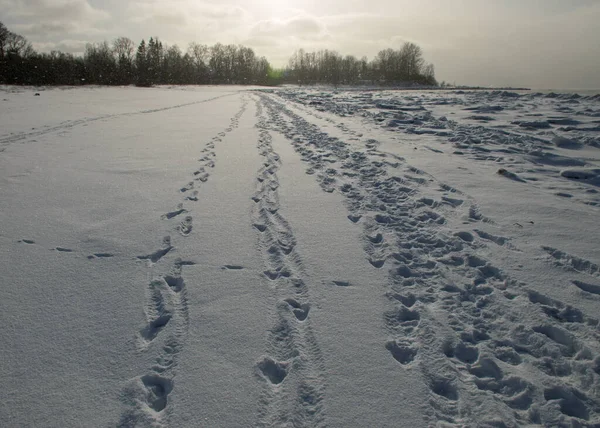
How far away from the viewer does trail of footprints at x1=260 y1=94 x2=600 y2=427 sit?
1.85 meters

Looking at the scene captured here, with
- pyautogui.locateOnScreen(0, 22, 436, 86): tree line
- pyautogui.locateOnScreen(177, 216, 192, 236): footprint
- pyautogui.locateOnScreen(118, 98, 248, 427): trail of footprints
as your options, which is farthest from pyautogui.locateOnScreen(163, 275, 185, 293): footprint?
pyautogui.locateOnScreen(0, 22, 436, 86): tree line

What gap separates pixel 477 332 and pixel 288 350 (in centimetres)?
Answer: 133

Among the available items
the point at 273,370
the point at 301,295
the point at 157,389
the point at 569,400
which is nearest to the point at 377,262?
the point at 301,295

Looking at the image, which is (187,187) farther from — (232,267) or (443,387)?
(443,387)

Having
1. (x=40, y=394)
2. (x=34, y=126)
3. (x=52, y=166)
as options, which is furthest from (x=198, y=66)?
(x=40, y=394)

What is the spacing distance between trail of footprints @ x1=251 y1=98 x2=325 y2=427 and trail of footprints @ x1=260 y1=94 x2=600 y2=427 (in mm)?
580

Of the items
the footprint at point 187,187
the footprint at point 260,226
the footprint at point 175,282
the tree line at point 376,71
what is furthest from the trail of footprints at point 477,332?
the tree line at point 376,71

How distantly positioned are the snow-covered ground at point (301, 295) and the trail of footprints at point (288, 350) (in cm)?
1

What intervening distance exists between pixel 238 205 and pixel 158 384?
2.78 meters

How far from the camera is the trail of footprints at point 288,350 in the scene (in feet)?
5.95

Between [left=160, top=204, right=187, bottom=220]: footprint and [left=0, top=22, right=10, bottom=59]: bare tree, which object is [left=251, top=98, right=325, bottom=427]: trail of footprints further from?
[left=0, top=22, right=10, bottom=59]: bare tree

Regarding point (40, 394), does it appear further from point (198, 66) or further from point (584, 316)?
point (198, 66)

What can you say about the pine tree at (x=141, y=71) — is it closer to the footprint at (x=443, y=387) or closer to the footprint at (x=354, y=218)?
the footprint at (x=354, y=218)

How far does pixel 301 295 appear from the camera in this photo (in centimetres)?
274
